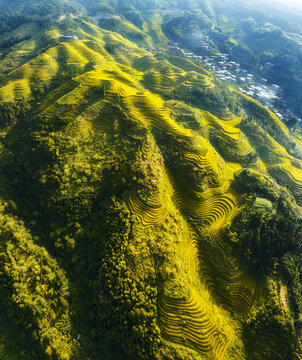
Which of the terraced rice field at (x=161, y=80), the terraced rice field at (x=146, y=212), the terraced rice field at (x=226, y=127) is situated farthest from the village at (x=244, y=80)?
the terraced rice field at (x=146, y=212)

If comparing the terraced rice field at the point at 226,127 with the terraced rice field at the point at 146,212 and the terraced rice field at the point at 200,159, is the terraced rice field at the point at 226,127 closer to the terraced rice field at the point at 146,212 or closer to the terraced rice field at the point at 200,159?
the terraced rice field at the point at 200,159

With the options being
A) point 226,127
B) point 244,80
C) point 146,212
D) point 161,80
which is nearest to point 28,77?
point 161,80

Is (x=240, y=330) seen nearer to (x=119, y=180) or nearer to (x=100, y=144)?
(x=119, y=180)

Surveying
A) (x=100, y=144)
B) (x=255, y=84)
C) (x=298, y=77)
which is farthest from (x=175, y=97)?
(x=298, y=77)

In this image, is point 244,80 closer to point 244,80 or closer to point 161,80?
point 244,80

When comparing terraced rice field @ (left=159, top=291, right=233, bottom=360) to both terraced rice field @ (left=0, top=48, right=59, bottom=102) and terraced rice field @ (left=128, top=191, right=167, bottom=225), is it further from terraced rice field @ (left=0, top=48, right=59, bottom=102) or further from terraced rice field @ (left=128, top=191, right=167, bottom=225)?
terraced rice field @ (left=0, top=48, right=59, bottom=102)

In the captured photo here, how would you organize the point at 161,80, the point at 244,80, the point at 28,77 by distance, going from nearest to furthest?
the point at 28,77
the point at 161,80
the point at 244,80
